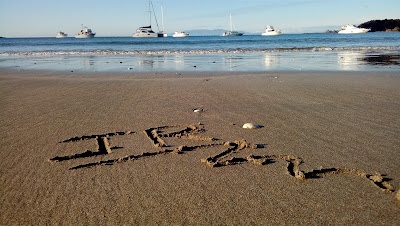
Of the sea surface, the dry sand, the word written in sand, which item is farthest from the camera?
the sea surface

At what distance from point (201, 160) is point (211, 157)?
13 cm

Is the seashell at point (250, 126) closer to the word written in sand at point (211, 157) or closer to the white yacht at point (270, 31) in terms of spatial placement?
the word written in sand at point (211, 157)

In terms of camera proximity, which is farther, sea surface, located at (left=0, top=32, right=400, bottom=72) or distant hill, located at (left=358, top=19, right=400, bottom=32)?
distant hill, located at (left=358, top=19, right=400, bottom=32)

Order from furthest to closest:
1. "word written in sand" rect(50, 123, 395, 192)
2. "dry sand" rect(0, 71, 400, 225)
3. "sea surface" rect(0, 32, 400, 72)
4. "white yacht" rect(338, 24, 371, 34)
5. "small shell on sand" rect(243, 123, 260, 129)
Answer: "white yacht" rect(338, 24, 371, 34) < "sea surface" rect(0, 32, 400, 72) < "small shell on sand" rect(243, 123, 260, 129) < "word written in sand" rect(50, 123, 395, 192) < "dry sand" rect(0, 71, 400, 225)

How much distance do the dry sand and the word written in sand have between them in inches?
0.4

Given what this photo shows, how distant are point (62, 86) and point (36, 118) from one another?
3.02m

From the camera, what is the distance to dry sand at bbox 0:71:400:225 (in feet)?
6.40

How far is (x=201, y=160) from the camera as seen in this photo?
2.76m

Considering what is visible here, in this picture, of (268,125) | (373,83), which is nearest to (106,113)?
(268,125)

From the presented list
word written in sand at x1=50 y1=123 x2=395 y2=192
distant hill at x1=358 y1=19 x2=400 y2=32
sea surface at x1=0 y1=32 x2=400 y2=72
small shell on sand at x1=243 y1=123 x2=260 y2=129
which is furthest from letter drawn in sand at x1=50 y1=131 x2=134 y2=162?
distant hill at x1=358 y1=19 x2=400 y2=32

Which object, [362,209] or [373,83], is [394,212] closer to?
[362,209]

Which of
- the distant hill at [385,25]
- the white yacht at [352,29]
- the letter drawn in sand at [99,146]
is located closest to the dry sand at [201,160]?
the letter drawn in sand at [99,146]

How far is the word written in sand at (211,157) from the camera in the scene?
7.95 feet

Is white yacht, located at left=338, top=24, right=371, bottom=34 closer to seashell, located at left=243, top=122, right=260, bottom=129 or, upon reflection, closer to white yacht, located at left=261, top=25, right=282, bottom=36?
white yacht, located at left=261, top=25, right=282, bottom=36
